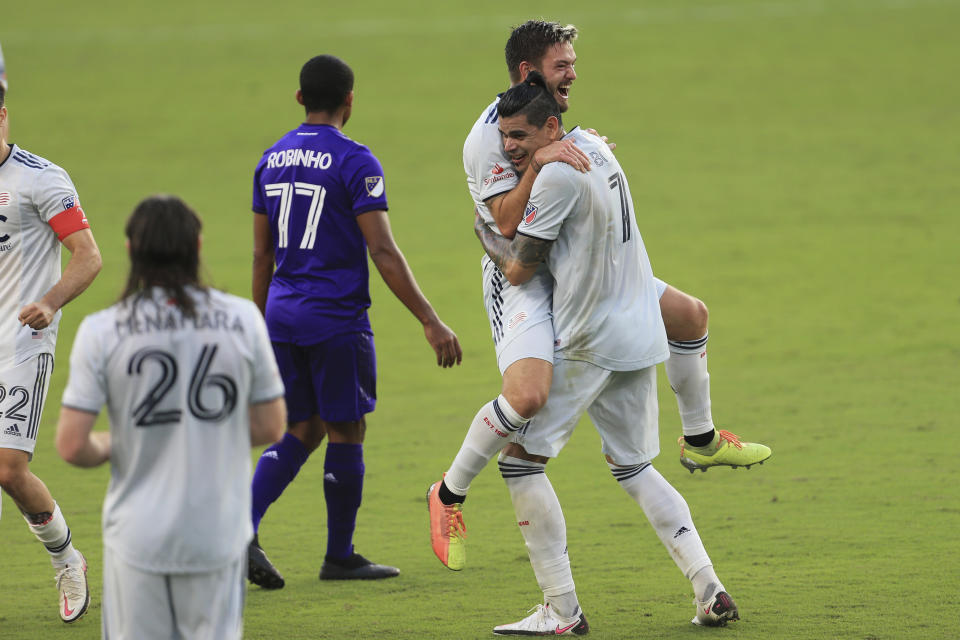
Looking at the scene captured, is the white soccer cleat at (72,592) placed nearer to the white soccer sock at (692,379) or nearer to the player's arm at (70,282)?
the player's arm at (70,282)

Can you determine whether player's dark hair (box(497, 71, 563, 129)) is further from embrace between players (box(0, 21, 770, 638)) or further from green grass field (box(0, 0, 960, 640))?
green grass field (box(0, 0, 960, 640))

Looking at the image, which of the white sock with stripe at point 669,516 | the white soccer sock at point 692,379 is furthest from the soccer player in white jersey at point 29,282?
the white soccer sock at point 692,379

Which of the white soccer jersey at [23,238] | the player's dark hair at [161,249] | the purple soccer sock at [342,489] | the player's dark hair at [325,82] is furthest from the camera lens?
the purple soccer sock at [342,489]

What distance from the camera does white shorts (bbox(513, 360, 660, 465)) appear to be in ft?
16.3

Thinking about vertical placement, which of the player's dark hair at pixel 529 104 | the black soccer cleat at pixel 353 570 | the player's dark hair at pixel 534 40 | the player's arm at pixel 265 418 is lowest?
the black soccer cleat at pixel 353 570

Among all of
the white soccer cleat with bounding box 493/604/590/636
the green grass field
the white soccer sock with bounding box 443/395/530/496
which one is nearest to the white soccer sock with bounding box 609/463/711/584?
the green grass field

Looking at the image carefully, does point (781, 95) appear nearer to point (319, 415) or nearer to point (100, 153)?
point (100, 153)

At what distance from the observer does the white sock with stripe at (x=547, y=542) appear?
4.99 metres

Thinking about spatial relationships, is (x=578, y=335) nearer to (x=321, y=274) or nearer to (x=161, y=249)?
(x=321, y=274)

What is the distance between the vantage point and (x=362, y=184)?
5520 millimetres

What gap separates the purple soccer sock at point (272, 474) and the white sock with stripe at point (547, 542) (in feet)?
4.19

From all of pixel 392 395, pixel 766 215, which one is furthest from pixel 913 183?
pixel 392 395

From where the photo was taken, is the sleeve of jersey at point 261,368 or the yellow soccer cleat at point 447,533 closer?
the sleeve of jersey at point 261,368

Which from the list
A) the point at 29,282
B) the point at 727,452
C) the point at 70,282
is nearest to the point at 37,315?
the point at 70,282
